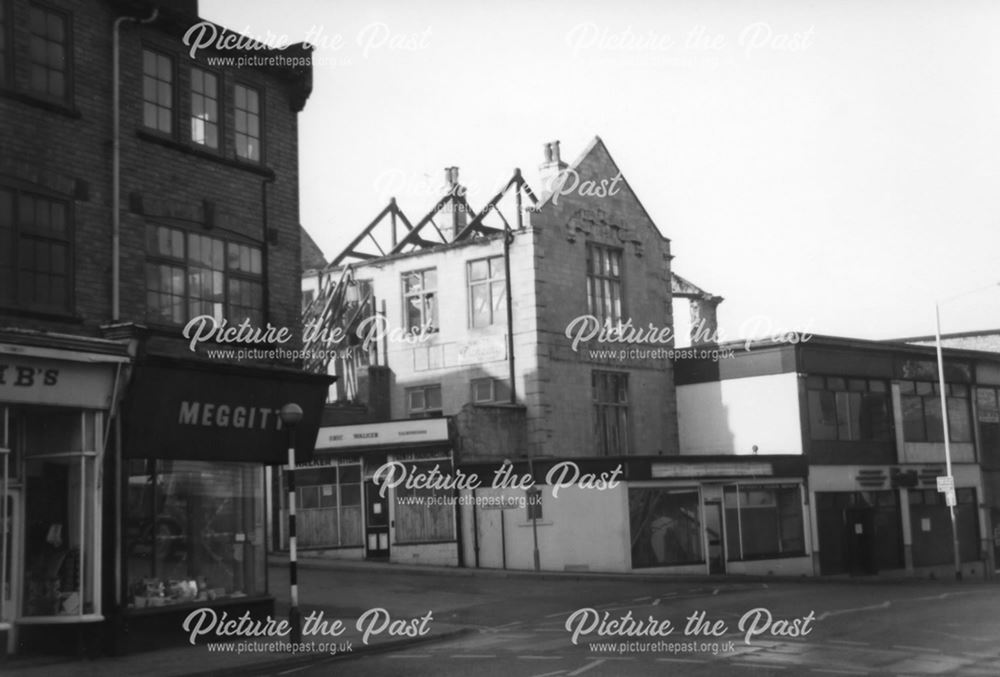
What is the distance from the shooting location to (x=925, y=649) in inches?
649

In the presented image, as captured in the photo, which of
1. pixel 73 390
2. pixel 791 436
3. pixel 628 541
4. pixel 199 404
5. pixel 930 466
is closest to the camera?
pixel 73 390

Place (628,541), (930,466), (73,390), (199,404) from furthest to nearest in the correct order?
(930,466) → (628,541) → (199,404) → (73,390)

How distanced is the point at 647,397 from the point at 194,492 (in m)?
24.1

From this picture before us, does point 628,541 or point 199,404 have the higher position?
point 199,404

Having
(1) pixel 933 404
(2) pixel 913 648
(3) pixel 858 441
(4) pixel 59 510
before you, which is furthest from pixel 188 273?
(1) pixel 933 404

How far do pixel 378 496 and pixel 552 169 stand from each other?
485 inches

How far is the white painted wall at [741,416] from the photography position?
40.2 meters

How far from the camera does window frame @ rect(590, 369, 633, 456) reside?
4022cm

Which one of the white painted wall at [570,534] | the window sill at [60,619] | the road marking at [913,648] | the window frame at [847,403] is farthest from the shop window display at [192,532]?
the window frame at [847,403]

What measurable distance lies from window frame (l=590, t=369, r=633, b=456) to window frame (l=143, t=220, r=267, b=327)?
1983 centimetres

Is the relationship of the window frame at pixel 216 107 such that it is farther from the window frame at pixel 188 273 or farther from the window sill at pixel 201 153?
the window frame at pixel 188 273

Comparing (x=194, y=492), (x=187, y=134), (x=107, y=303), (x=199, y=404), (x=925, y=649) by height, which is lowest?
(x=925, y=649)

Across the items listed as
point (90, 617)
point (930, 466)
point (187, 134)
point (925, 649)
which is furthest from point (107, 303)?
point (930, 466)

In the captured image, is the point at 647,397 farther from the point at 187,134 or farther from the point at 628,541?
the point at 187,134
